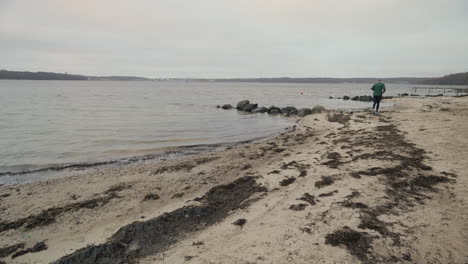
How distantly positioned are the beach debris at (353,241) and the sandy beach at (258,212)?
0.5 inches

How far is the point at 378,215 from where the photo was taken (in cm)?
388

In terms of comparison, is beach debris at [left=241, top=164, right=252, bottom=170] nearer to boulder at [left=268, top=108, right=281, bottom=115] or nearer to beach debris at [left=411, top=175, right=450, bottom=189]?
beach debris at [left=411, top=175, right=450, bottom=189]

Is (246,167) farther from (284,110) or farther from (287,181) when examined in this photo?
(284,110)

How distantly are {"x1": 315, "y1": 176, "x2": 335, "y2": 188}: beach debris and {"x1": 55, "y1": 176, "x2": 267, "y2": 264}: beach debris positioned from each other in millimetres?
1202

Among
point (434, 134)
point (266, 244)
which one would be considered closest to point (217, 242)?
point (266, 244)

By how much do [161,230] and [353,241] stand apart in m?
2.95

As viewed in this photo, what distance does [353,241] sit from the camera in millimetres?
3281

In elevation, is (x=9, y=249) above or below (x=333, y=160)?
below

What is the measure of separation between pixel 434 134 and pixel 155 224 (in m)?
10.2

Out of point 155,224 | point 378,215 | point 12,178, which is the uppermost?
point 378,215

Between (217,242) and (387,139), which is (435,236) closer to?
(217,242)

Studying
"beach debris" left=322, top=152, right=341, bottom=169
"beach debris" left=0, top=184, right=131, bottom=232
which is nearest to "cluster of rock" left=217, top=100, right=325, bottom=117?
"beach debris" left=322, top=152, right=341, bottom=169

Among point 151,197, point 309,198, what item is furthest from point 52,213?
point 309,198

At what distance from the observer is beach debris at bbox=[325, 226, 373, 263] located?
10.0 ft
